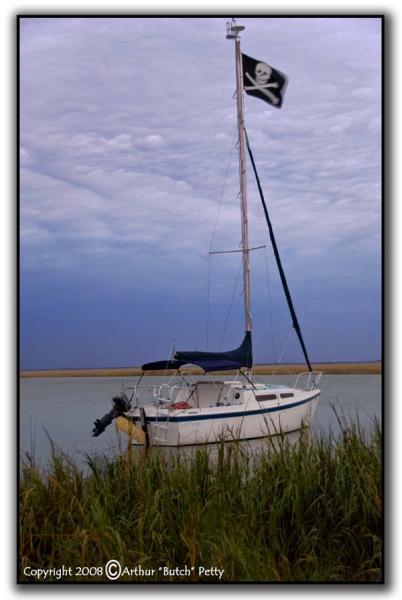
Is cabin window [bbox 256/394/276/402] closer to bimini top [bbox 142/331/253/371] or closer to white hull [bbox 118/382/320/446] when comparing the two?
white hull [bbox 118/382/320/446]

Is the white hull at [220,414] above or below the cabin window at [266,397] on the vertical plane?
below

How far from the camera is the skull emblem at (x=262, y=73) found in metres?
13.8

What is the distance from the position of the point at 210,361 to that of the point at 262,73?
6.30 meters

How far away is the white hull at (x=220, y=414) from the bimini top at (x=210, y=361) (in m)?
0.84

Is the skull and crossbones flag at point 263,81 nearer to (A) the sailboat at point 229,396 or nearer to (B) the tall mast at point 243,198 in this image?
(A) the sailboat at point 229,396

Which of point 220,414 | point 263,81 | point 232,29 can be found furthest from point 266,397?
point 232,29

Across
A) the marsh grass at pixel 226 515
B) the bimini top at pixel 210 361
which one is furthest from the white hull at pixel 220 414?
the marsh grass at pixel 226 515

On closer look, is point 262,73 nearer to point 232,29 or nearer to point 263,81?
point 263,81

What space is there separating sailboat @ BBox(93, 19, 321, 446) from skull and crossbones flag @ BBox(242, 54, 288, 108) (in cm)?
2

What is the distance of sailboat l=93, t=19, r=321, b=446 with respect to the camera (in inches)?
573

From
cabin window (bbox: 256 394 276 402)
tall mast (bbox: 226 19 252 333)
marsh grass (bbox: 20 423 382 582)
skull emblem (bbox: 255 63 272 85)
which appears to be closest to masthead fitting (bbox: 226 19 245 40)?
marsh grass (bbox: 20 423 382 582)

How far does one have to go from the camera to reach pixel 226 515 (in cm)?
564

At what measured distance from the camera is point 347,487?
5.77 metres

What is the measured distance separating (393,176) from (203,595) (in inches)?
144
